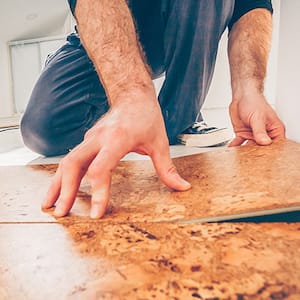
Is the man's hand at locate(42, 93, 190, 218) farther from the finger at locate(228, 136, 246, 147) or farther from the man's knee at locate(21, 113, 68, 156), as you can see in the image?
the man's knee at locate(21, 113, 68, 156)

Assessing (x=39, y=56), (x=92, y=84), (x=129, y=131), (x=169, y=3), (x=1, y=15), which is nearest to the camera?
(x=129, y=131)

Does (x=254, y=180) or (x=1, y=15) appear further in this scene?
(x=1, y=15)

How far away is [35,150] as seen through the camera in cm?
150

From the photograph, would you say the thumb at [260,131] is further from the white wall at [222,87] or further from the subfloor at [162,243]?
the white wall at [222,87]

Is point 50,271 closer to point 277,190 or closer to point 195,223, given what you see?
point 195,223

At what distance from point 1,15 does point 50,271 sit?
3.96m

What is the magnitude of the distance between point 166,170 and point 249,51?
2.32 ft

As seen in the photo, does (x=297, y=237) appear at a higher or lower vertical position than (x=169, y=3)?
lower

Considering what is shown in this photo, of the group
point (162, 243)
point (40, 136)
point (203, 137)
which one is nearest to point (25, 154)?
point (40, 136)

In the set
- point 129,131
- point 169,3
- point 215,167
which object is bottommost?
point 215,167

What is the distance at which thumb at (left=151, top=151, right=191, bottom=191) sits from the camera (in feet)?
1.73

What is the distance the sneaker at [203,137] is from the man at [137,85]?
39 mm

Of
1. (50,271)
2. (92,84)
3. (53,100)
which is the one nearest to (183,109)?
(92,84)

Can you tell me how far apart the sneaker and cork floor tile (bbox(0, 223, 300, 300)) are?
3.26 ft
